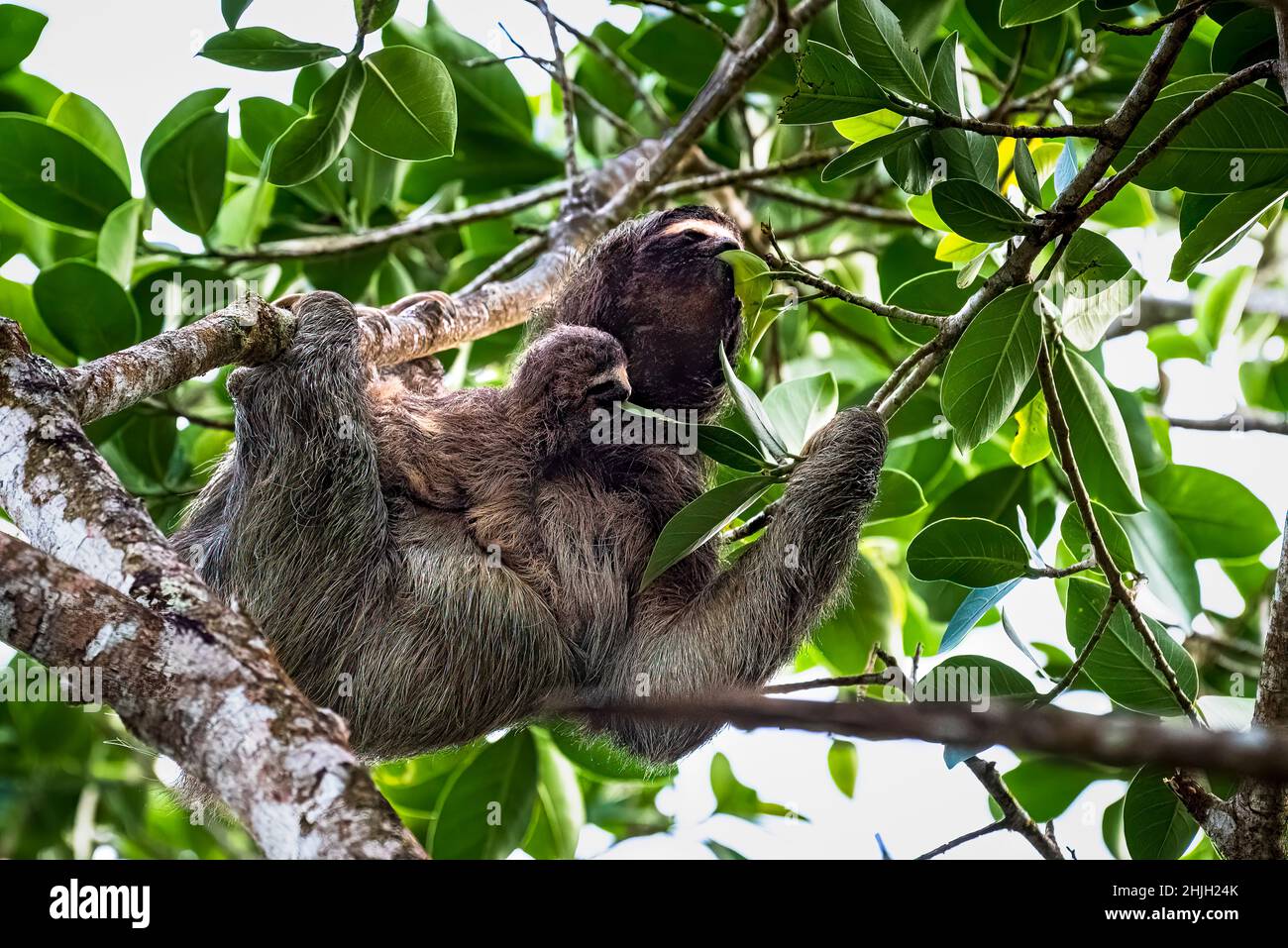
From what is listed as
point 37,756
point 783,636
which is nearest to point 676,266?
point 783,636

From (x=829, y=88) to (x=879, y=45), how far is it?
0.47 ft

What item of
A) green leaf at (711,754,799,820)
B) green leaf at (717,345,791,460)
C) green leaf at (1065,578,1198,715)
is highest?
green leaf at (717,345,791,460)

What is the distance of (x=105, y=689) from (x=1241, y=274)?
492 centimetres

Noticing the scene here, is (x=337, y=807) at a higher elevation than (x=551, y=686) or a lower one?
higher

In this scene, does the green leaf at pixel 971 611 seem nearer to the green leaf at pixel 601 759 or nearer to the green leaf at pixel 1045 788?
the green leaf at pixel 601 759

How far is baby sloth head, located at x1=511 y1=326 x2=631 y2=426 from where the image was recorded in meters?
3.70

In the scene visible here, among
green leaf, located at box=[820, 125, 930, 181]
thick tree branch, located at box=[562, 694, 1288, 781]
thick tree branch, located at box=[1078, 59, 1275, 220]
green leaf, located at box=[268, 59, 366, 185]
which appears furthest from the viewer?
green leaf, located at box=[268, 59, 366, 185]

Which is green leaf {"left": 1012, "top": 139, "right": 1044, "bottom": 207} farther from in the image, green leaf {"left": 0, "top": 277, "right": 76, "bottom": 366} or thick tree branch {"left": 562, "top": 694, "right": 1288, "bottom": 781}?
green leaf {"left": 0, "top": 277, "right": 76, "bottom": 366}

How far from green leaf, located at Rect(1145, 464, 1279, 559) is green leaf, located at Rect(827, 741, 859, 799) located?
5.28 feet

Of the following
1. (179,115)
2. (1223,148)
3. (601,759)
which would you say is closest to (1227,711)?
(1223,148)

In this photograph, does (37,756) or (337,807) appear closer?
(337,807)

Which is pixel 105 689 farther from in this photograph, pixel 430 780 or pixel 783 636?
pixel 430 780

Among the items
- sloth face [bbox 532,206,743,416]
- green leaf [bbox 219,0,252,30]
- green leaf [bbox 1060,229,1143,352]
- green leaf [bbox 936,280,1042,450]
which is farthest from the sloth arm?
green leaf [bbox 219,0,252,30]

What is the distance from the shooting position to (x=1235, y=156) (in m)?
2.47
